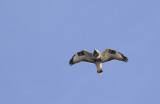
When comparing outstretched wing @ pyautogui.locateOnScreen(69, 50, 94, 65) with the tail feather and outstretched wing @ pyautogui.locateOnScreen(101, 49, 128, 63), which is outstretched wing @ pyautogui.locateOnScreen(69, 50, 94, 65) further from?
outstretched wing @ pyautogui.locateOnScreen(101, 49, 128, 63)

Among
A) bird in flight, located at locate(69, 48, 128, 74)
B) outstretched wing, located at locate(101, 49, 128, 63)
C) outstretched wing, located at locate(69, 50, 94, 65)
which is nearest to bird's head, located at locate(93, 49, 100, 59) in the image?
bird in flight, located at locate(69, 48, 128, 74)

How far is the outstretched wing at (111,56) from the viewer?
1839 centimetres

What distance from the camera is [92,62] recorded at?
18484 millimetres

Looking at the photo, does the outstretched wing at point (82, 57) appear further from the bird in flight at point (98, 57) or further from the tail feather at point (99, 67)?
the tail feather at point (99, 67)

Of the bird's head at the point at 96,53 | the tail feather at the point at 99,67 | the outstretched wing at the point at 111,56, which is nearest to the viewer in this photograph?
the bird's head at the point at 96,53

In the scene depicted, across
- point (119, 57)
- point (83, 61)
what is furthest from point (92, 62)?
point (119, 57)

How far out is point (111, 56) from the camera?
1858cm

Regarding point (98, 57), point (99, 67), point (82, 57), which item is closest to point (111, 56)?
point (98, 57)

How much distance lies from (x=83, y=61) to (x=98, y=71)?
4.93ft

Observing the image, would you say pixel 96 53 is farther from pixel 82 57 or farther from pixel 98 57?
pixel 82 57

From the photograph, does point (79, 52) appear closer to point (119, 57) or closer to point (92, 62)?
point (92, 62)

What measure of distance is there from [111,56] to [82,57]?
7.76 feet

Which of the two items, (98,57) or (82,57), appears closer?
(98,57)

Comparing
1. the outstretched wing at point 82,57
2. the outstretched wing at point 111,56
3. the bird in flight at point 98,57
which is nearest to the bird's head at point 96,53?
the bird in flight at point 98,57
